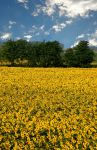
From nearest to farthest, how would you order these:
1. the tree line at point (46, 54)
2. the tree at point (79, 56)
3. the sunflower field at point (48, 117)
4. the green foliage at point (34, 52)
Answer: the sunflower field at point (48, 117) → the tree at point (79, 56) → the tree line at point (46, 54) → the green foliage at point (34, 52)

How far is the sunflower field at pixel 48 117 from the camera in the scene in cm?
1450

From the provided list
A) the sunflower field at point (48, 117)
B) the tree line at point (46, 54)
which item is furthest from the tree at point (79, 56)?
the sunflower field at point (48, 117)

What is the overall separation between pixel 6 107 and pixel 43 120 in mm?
3632

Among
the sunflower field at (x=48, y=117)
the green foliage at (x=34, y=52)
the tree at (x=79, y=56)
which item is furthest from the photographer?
the green foliage at (x=34, y=52)

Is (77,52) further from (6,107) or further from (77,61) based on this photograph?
(6,107)

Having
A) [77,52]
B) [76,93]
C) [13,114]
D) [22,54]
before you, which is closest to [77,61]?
[77,52]

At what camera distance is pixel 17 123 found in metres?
16.8

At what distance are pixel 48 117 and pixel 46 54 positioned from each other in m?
95.0

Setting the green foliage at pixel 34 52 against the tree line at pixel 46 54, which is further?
the green foliage at pixel 34 52

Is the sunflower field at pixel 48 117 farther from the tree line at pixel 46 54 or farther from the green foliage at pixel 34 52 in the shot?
the green foliage at pixel 34 52

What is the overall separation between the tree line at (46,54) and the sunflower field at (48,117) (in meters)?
77.1

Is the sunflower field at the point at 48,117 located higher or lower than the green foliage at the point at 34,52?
lower

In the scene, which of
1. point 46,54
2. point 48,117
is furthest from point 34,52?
point 48,117

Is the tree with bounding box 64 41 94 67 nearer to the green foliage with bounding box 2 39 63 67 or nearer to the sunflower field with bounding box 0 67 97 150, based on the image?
the green foliage with bounding box 2 39 63 67
